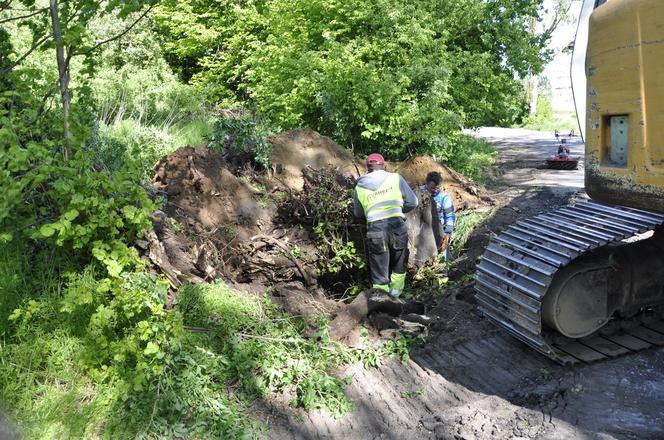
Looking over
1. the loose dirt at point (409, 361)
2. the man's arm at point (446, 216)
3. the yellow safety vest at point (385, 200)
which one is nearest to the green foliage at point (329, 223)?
the loose dirt at point (409, 361)

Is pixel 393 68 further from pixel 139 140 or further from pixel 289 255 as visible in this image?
pixel 289 255

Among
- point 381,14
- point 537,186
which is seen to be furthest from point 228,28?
point 537,186

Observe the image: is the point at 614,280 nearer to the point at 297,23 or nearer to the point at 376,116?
the point at 376,116

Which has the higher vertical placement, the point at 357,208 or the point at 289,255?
the point at 357,208

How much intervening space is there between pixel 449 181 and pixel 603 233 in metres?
5.34

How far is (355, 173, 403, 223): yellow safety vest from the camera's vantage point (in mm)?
6480

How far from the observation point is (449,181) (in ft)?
33.0

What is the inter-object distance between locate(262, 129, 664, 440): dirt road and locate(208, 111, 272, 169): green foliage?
4.04 metres

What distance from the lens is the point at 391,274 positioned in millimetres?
6750

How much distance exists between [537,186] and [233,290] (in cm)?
714

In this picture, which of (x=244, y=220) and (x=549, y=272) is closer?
(x=549, y=272)

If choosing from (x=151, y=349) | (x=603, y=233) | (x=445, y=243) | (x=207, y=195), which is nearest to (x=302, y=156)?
(x=207, y=195)

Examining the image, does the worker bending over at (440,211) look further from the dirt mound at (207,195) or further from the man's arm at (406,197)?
the dirt mound at (207,195)

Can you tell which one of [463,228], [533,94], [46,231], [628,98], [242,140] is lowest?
[463,228]
